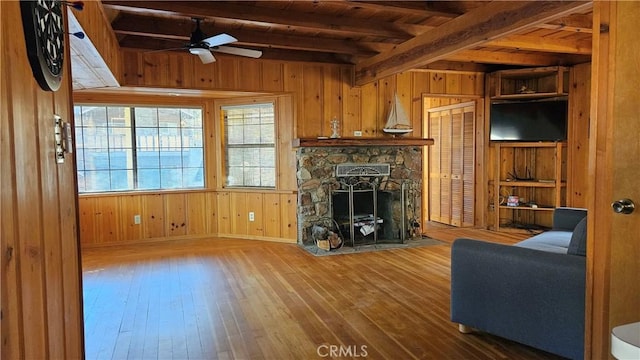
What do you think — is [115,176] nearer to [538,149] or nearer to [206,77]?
[206,77]

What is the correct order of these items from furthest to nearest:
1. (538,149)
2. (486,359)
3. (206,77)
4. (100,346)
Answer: (538,149) < (206,77) < (100,346) < (486,359)

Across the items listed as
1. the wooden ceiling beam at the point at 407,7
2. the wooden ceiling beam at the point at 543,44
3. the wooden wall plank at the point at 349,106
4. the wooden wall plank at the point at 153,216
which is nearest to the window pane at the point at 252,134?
the wooden wall plank at the point at 349,106

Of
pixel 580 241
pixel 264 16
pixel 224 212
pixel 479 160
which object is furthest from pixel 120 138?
pixel 580 241

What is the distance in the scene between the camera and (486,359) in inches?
99.7

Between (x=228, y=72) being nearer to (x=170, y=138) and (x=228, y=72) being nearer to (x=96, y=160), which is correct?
(x=170, y=138)

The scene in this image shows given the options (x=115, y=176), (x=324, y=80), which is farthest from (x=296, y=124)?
(x=115, y=176)

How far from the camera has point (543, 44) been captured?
5.05 m

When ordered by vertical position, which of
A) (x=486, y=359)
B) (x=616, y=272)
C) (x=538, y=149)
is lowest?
(x=486, y=359)

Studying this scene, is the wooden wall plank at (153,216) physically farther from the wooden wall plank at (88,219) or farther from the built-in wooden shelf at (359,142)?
the built-in wooden shelf at (359,142)

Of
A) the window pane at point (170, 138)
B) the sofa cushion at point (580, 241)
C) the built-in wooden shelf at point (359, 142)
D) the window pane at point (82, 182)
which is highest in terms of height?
the window pane at point (170, 138)

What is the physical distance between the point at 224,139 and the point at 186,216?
127 cm

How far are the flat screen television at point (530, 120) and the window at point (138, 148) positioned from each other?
14.9 ft

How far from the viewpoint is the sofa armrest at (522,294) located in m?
2.31

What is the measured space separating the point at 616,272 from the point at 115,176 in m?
5.85
